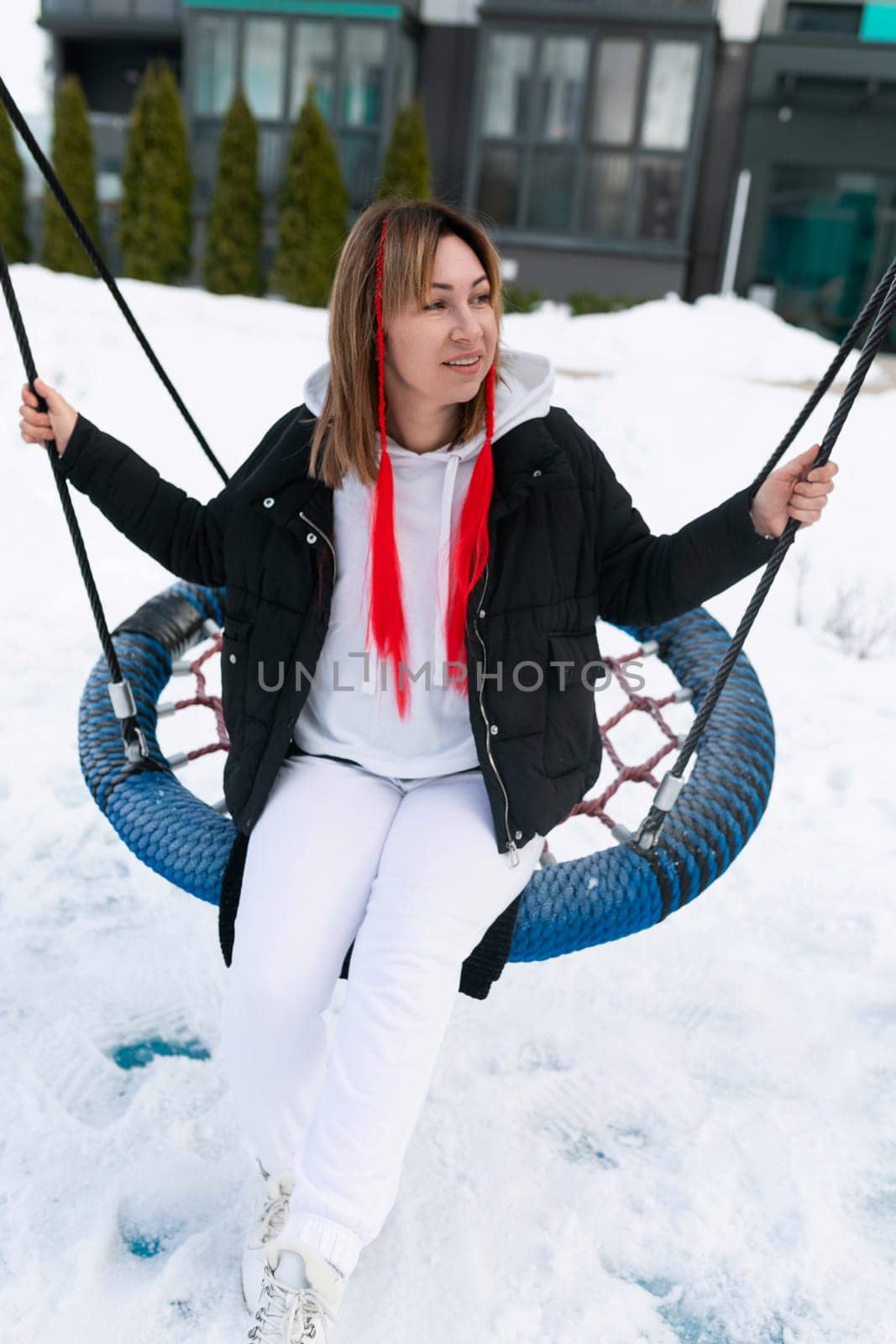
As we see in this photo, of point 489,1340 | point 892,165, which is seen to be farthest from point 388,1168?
point 892,165

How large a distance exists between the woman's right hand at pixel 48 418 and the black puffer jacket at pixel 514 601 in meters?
0.27

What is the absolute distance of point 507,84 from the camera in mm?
11586

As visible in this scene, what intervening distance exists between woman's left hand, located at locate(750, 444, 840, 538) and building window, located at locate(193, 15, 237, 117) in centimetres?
1263

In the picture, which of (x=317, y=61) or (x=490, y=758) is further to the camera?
(x=317, y=61)

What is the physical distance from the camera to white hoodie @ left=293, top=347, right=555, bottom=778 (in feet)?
4.78

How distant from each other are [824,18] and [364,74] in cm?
512

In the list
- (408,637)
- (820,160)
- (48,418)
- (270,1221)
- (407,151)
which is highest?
(820,160)

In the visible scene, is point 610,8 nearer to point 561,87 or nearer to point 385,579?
point 561,87

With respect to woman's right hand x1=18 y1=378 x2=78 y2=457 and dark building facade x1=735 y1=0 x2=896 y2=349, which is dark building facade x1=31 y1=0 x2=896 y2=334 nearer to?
dark building facade x1=735 y1=0 x2=896 y2=349

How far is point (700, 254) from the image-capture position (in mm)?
12047

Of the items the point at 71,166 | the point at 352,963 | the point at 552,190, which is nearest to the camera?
the point at 352,963

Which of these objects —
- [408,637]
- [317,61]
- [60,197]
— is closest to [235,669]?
[408,637]

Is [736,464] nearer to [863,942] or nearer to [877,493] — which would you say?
[877,493]

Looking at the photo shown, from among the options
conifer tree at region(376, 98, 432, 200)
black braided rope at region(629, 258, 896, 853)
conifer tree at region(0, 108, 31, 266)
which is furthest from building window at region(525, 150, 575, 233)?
black braided rope at region(629, 258, 896, 853)
